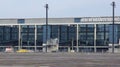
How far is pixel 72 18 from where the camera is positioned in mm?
128625

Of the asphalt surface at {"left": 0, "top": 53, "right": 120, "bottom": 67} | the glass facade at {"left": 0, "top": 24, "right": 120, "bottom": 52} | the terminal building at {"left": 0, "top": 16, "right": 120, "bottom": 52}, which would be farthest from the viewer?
the glass facade at {"left": 0, "top": 24, "right": 120, "bottom": 52}

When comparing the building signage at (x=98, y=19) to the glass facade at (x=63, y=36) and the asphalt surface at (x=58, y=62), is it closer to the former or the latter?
the glass facade at (x=63, y=36)

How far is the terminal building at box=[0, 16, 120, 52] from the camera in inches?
4865

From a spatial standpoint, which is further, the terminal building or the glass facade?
the glass facade

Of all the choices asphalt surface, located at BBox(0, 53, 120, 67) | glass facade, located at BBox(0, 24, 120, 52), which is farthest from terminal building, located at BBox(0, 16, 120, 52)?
asphalt surface, located at BBox(0, 53, 120, 67)

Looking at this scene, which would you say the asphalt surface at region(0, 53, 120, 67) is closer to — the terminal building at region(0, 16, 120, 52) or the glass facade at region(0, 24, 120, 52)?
the terminal building at region(0, 16, 120, 52)

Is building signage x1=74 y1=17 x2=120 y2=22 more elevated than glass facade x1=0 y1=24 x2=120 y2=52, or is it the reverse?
building signage x1=74 y1=17 x2=120 y2=22

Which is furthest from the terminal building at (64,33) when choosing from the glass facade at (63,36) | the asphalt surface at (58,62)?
the asphalt surface at (58,62)

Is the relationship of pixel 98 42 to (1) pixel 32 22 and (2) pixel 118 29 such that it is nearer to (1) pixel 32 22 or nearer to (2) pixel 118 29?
(2) pixel 118 29

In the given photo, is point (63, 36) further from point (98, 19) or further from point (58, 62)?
point (58, 62)

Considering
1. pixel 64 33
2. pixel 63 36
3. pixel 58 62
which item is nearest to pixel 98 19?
pixel 64 33

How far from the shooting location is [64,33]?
12712 cm

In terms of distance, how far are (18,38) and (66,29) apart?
1454 centimetres

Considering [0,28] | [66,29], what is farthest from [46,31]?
[0,28]
